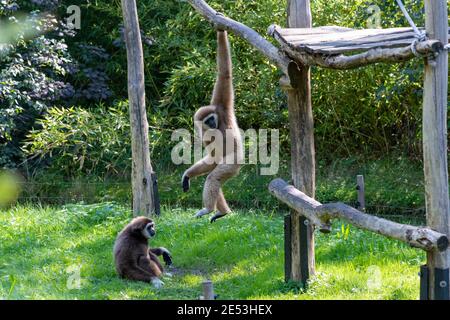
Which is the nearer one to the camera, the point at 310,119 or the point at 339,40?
the point at 339,40

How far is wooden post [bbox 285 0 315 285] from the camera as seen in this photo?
272 inches

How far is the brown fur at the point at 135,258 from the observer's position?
7.50 metres

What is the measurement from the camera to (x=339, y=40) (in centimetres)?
619

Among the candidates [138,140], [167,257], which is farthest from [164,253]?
[138,140]

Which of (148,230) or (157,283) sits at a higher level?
(148,230)

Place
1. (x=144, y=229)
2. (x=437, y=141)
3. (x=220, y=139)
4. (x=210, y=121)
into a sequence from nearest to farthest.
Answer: (x=437, y=141) < (x=144, y=229) < (x=210, y=121) < (x=220, y=139)

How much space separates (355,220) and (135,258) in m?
2.77

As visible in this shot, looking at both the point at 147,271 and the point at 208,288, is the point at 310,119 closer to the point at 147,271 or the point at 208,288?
the point at 147,271

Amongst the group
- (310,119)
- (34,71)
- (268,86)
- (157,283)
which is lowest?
(157,283)

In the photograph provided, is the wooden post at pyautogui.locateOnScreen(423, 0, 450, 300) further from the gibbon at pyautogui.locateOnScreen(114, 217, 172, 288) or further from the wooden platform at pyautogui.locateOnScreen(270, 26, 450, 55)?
the gibbon at pyautogui.locateOnScreen(114, 217, 172, 288)

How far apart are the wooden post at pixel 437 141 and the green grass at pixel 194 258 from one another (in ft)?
4.44

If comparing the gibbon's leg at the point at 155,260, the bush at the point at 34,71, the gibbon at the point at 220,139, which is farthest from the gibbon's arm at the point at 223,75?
the bush at the point at 34,71

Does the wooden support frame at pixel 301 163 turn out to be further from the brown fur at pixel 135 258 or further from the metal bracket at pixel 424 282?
the metal bracket at pixel 424 282

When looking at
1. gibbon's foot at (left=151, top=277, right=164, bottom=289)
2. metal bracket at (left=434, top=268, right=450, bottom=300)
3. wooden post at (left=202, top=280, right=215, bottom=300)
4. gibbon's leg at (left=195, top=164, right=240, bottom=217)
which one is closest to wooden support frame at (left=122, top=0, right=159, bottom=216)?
gibbon's leg at (left=195, top=164, right=240, bottom=217)
